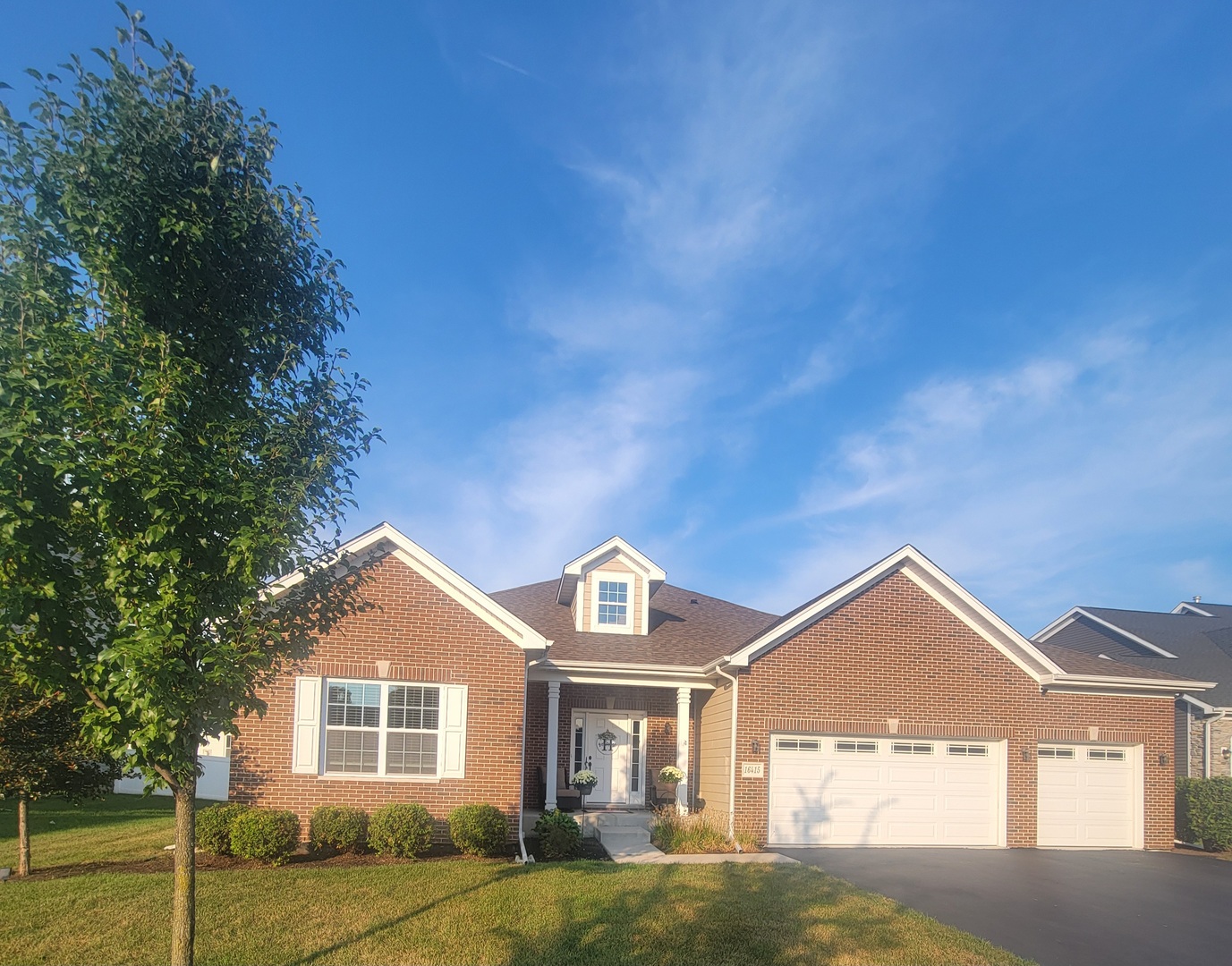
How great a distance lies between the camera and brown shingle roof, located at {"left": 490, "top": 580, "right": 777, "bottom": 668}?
61.1 feet

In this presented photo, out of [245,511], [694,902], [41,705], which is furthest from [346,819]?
[245,511]

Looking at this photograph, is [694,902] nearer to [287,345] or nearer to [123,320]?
[287,345]

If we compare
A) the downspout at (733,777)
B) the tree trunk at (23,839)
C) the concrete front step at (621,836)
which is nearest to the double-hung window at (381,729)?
the concrete front step at (621,836)

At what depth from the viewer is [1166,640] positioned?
1049 inches

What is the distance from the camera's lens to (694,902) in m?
10.9

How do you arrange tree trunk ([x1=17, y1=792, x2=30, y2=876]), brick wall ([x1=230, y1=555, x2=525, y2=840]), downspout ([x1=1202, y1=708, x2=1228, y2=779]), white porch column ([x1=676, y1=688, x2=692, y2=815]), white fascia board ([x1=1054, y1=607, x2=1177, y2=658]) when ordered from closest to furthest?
tree trunk ([x1=17, y1=792, x2=30, y2=876]) < brick wall ([x1=230, y1=555, x2=525, y2=840]) < white porch column ([x1=676, y1=688, x2=692, y2=815]) < downspout ([x1=1202, y1=708, x2=1228, y2=779]) < white fascia board ([x1=1054, y1=607, x2=1177, y2=658])

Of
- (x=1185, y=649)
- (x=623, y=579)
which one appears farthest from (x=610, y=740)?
(x=1185, y=649)

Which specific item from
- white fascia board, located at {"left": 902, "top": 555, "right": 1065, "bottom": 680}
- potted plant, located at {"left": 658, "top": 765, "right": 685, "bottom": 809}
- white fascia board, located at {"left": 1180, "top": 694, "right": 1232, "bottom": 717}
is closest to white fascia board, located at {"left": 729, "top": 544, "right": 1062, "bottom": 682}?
white fascia board, located at {"left": 902, "top": 555, "right": 1065, "bottom": 680}

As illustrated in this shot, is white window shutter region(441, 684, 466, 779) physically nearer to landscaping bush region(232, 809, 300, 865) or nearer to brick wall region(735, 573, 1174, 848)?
landscaping bush region(232, 809, 300, 865)

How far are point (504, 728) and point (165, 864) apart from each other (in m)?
5.45

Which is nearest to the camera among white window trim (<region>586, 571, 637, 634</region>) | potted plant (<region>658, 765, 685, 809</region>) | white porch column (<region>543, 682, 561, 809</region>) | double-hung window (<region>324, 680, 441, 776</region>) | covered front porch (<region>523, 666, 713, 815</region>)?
double-hung window (<region>324, 680, 441, 776</region>)

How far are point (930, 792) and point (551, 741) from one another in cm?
751

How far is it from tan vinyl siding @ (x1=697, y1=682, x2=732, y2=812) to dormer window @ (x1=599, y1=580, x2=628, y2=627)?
9.87 feet

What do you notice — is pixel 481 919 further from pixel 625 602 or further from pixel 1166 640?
pixel 1166 640
